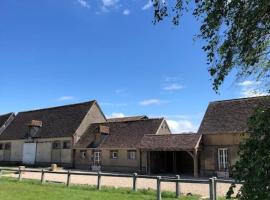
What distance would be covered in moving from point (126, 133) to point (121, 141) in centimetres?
128

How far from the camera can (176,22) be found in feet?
22.2

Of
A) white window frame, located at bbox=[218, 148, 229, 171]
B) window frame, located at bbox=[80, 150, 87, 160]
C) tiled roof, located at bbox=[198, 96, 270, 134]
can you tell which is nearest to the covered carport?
tiled roof, located at bbox=[198, 96, 270, 134]

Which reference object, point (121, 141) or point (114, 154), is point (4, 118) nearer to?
point (114, 154)

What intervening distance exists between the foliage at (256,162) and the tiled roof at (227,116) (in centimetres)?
2611

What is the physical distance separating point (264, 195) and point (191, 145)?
27346mm

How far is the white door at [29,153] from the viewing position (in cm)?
4866

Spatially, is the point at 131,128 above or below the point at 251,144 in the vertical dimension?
above

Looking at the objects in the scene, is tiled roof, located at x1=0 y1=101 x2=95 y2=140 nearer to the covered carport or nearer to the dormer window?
the dormer window

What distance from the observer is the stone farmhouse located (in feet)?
104

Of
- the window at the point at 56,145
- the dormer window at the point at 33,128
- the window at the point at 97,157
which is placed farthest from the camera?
the dormer window at the point at 33,128

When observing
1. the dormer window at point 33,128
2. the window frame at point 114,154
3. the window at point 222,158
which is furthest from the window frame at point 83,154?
the window at point 222,158

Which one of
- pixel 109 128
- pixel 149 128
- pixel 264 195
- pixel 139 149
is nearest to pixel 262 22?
pixel 264 195

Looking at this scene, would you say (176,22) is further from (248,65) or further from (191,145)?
(191,145)

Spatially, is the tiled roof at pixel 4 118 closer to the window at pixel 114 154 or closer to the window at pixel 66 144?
the window at pixel 66 144
